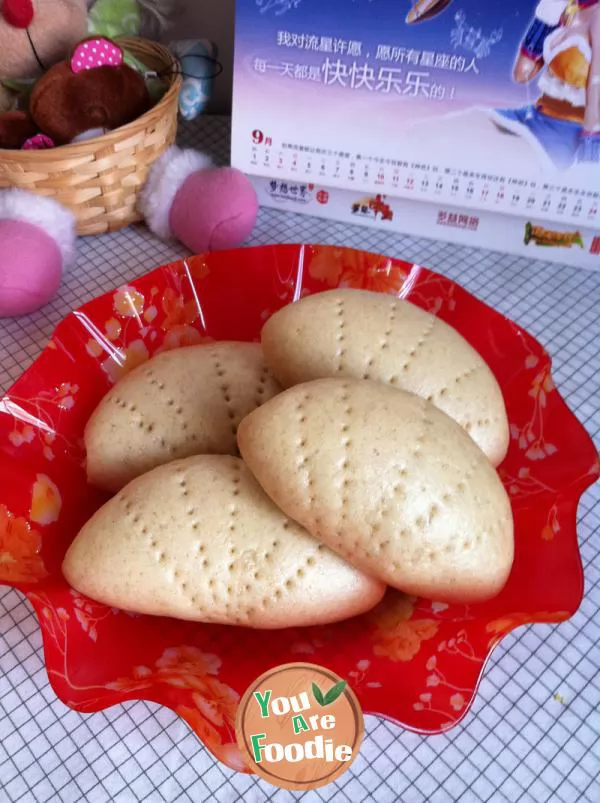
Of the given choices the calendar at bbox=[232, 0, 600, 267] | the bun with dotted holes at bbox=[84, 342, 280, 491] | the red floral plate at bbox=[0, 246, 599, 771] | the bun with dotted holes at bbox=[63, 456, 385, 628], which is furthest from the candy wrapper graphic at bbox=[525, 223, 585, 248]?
the bun with dotted holes at bbox=[63, 456, 385, 628]

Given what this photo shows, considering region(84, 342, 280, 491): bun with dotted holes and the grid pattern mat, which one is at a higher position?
region(84, 342, 280, 491): bun with dotted holes

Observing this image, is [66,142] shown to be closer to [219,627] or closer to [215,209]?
[215,209]

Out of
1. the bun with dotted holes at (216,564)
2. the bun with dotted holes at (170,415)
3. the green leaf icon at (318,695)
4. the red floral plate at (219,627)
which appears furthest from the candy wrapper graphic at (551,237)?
the green leaf icon at (318,695)

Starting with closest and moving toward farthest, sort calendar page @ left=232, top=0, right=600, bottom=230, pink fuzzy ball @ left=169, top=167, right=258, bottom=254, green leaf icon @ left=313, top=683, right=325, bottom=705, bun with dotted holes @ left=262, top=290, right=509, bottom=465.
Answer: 1. green leaf icon @ left=313, top=683, right=325, bottom=705
2. bun with dotted holes @ left=262, top=290, right=509, bottom=465
3. calendar page @ left=232, top=0, right=600, bottom=230
4. pink fuzzy ball @ left=169, top=167, right=258, bottom=254

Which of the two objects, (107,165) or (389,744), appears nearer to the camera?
(389,744)

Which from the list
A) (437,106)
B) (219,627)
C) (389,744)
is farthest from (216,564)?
(437,106)

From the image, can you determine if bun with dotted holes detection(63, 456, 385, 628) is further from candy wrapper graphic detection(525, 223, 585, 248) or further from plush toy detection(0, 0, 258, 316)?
candy wrapper graphic detection(525, 223, 585, 248)

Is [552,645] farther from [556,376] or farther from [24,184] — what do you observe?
[24,184]
